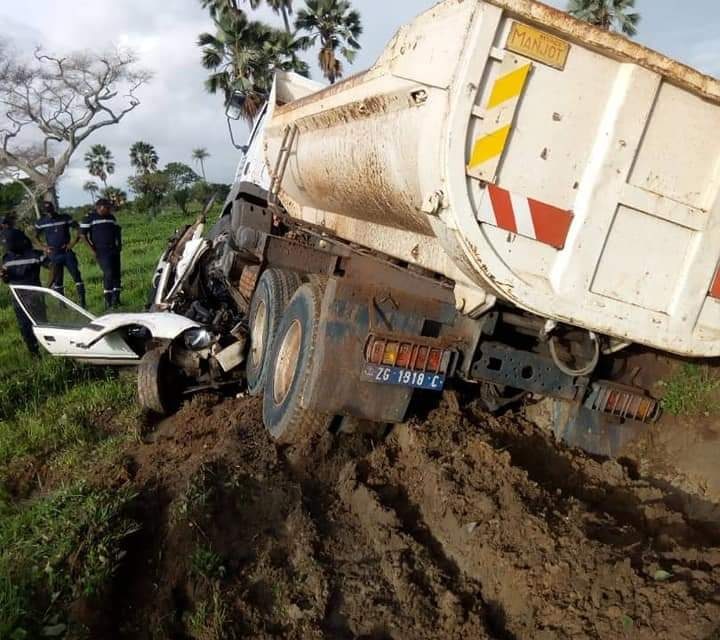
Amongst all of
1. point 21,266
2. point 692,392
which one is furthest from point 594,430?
point 21,266

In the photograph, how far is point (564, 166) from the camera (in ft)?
9.92

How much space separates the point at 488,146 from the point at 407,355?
4.24ft

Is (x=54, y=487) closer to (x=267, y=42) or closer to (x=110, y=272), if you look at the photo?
(x=110, y=272)

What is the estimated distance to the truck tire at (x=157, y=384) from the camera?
543 cm

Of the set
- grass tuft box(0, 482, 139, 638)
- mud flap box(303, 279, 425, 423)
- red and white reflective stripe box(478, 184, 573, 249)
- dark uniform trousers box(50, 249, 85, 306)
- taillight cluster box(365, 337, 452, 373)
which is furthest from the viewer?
dark uniform trousers box(50, 249, 85, 306)

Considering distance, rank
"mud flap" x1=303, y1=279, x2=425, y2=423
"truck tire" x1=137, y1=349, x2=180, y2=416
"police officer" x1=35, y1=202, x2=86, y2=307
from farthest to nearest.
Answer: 1. "police officer" x1=35, y1=202, x2=86, y2=307
2. "truck tire" x1=137, y1=349, x2=180, y2=416
3. "mud flap" x1=303, y1=279, x2=425, y2=423

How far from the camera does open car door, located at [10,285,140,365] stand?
242 inches

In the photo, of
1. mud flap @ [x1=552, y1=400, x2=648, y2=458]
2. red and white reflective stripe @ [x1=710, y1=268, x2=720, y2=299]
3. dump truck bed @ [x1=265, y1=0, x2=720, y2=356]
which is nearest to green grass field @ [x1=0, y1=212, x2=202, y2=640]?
dump truck bed @ [x1=265, y1=0, x2=720, y2=356]

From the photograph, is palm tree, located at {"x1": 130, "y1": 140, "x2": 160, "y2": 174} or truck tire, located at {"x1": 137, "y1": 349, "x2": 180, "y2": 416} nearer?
truck tire, located at {"x1": 137, "y1": 349, "x2": 180, "y2": 416}

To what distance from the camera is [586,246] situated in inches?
122

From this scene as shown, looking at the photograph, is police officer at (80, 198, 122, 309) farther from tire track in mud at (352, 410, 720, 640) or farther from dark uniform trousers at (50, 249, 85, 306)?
tire track in mud at (352, 410, 720, 640)

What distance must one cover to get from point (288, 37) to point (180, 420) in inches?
838

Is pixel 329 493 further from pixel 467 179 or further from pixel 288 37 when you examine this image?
pixel 288 37

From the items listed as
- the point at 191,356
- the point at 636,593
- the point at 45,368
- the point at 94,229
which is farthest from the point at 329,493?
the point at 94,229
